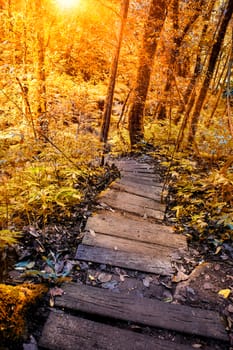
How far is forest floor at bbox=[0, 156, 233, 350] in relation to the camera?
2057 mm

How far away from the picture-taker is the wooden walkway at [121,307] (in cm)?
182

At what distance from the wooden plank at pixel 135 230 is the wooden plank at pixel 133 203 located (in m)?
0.41

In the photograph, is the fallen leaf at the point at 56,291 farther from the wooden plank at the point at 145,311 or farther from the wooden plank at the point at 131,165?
the wooden plank at the point at 131,165

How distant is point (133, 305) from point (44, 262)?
104cm

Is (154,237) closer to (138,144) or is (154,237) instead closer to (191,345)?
(191,345)

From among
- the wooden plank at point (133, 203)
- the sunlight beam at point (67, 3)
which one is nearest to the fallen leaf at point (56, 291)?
the wooden plank at point (133, 203)

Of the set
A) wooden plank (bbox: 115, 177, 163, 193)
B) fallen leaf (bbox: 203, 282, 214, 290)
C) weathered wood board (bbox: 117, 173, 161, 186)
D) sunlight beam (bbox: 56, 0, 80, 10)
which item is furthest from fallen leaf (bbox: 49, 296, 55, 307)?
sunlight beam (bbox: 56, 0, 80, 10)

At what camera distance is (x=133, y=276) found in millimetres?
2629

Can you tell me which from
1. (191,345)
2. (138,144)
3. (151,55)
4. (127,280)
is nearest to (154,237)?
(127,280)

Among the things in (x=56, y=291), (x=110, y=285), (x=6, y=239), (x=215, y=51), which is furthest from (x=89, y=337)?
(x=215, y=51)

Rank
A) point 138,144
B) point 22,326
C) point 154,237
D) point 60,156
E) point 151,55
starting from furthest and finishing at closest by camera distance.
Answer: point 138,144
point 151,55
point 60,156
point 154,237
point 22,326

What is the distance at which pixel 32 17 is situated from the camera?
6.45 meters

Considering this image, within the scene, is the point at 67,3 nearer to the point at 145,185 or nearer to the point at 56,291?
the point at 145,185

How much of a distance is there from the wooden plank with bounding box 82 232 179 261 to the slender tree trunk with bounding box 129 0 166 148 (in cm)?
487
